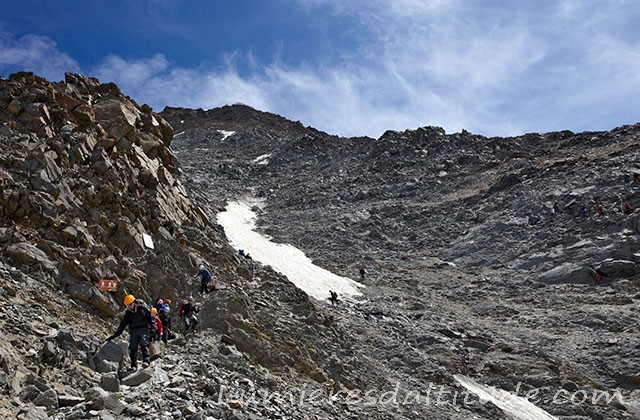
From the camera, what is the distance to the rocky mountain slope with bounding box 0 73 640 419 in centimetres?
1014

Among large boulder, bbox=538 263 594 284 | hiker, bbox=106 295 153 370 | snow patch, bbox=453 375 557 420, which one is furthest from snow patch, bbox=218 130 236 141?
hiker, bbox=106 295 153 370

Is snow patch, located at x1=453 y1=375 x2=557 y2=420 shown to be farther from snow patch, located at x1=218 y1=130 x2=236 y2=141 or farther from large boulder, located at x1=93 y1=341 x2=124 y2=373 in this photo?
snow patch, located at x1=218 y1=130 x2=236 y2=141

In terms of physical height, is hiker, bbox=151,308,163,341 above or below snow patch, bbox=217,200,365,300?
below

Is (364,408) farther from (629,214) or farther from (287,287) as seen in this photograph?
(629,214)

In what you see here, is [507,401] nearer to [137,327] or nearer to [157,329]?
[157,329]

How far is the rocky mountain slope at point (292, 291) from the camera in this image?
33.3 ft

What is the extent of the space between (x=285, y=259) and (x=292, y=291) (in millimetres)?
15532

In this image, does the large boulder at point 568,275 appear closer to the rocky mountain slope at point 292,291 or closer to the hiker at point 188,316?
the rocky mountain slope at point 292,291

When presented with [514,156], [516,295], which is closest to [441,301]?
[516,295]

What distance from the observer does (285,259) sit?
35719 mm

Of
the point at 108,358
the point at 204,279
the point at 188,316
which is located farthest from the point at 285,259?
the point at 108,358

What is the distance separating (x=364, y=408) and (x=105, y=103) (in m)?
17.0

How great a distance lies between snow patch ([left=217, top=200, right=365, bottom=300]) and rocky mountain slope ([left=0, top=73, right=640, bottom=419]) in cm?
138

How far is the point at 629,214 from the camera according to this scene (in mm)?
35438
